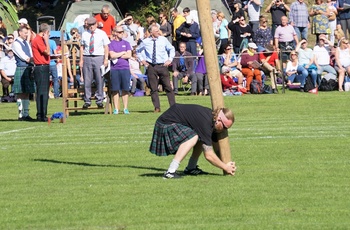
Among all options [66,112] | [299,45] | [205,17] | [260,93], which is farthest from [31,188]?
[299,45]

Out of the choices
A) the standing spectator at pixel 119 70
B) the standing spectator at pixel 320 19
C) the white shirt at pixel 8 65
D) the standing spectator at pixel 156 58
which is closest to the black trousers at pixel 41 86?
the standing spectator at pixel 119 70

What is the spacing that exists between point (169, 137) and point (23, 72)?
9.96m

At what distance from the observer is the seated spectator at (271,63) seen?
25750 millimetres

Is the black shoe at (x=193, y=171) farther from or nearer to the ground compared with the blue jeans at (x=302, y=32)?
nearer to the ground

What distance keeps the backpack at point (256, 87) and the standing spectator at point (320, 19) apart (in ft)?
12.7

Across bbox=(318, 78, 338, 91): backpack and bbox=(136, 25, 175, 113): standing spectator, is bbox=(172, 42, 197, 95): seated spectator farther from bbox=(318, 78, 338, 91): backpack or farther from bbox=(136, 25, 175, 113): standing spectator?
bbox=(136, 25, 175, 113): standing spectator

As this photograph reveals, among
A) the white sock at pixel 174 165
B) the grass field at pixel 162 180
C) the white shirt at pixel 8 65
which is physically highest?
the white shirt at pixel 8 65

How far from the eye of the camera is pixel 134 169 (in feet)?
40.2

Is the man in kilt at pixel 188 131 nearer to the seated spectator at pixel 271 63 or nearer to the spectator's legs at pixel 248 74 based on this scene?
the spectator's legs at pixel 248 74

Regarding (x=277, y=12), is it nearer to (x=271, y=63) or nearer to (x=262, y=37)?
(x=262, y=37)

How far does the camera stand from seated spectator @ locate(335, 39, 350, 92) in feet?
85.4

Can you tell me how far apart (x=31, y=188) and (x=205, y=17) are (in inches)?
103

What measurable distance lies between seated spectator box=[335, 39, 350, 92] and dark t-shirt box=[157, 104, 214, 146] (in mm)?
15488

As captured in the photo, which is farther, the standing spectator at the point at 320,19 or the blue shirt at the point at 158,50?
the standing spectator at the point at 320,19
